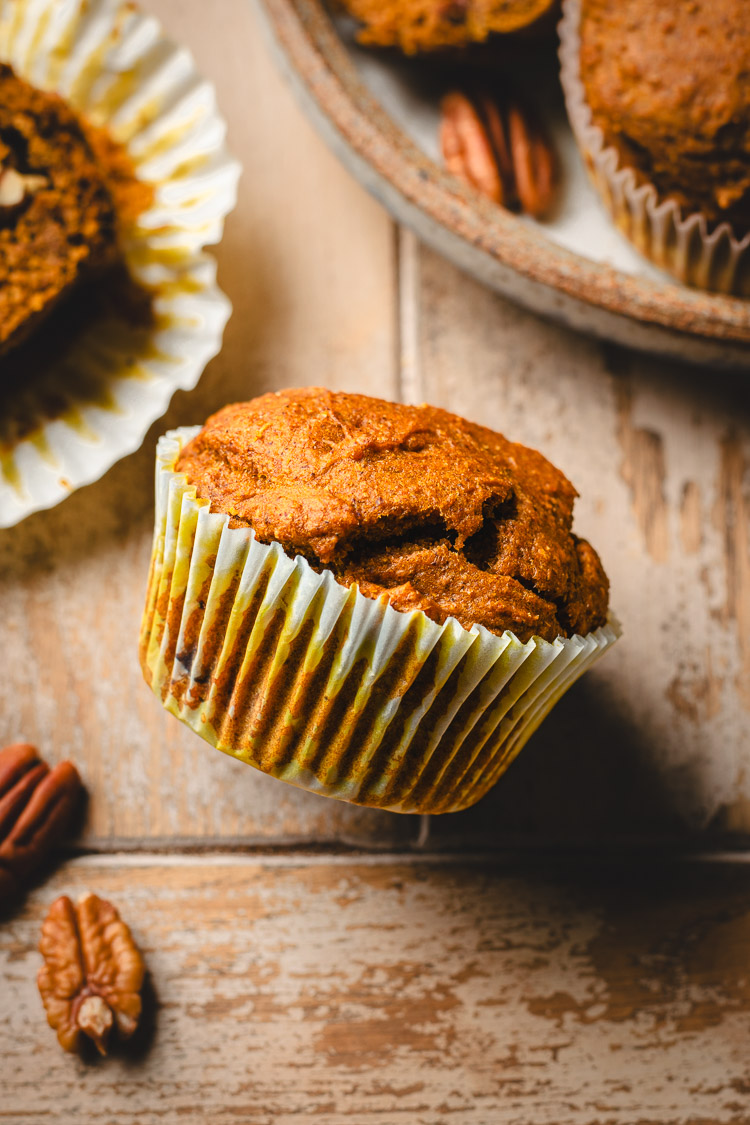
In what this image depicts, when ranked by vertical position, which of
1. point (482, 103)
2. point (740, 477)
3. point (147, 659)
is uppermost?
point (482, 103)

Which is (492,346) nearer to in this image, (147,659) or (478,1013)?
(147,659)

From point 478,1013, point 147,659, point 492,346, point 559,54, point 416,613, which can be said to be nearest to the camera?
point 416,613

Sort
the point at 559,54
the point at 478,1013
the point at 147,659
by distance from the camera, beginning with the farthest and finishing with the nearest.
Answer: the point at 559,54, the point at 478,1013, the point at 147,659

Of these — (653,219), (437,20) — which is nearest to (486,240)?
(653,219)

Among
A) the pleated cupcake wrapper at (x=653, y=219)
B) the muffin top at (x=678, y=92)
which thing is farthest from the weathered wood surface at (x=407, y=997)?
the muffin top at (x=678, y=92)

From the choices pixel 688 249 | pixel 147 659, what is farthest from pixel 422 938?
pixel 688 249

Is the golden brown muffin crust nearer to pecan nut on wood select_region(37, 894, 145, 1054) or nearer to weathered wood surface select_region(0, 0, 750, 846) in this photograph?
weathered wood surface select_region(0, 0, 750, 846)

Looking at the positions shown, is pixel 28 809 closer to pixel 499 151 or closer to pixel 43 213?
pixel 43 213
